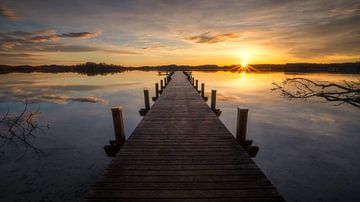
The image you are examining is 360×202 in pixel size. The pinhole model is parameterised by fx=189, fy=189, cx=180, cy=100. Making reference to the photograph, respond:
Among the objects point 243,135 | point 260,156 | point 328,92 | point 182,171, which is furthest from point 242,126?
point 260,156

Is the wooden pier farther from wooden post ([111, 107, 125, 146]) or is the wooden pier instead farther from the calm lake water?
the calm lake water

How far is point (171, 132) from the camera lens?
6496 millimetres

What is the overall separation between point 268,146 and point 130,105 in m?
14.8

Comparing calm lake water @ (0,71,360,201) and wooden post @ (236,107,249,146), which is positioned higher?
wooden post @ (236,107,249,146)

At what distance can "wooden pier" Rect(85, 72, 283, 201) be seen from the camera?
134 inches

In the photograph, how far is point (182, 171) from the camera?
4121 millimetres

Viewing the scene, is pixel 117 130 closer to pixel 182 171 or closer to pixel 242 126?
pixel 182 171

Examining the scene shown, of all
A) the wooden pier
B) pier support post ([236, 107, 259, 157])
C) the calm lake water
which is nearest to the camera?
the wooden pier

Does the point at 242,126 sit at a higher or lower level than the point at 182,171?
higher

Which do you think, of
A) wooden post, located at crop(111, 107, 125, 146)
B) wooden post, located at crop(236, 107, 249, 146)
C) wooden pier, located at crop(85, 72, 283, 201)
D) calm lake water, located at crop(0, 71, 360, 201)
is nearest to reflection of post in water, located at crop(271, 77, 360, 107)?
wooden post, located at crop(236, 107, 249, 146)

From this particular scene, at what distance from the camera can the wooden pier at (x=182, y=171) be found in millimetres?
3402

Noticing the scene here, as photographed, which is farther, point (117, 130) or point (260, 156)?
point (260, 156)

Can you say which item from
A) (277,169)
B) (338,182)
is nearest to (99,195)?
(277,169)

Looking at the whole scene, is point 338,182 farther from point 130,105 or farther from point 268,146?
point 130,105
